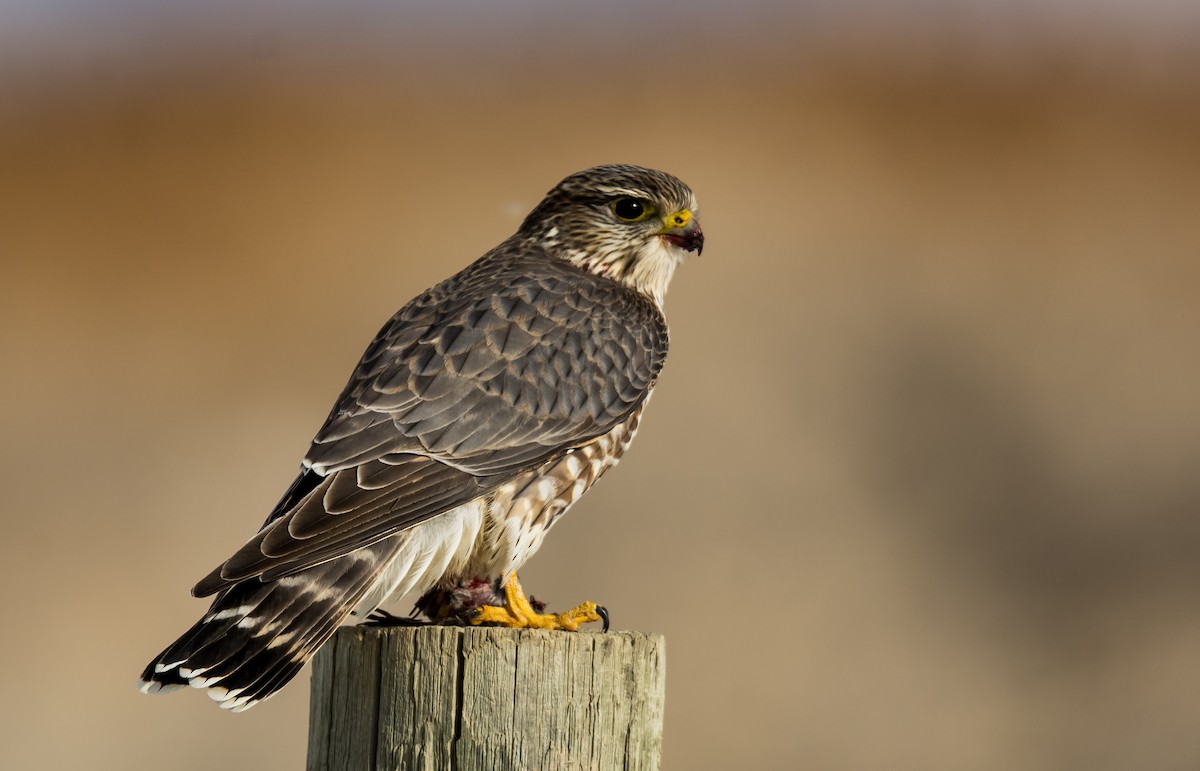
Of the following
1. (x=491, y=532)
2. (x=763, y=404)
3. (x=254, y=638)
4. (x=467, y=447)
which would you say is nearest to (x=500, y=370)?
(x=467, y=447)

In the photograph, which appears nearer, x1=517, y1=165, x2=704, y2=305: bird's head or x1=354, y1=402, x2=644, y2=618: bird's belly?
x1=354, y1=402, x2=644, y2=618: bird's belly

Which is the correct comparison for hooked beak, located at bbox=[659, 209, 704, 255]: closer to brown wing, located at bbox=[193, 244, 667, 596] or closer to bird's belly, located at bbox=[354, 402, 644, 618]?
brown wing, located at bbox=[193, 244, 667, 596]

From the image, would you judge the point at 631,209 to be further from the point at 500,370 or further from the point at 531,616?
the point at 531,616

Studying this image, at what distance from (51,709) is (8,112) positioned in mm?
9098

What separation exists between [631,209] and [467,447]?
1.15 m

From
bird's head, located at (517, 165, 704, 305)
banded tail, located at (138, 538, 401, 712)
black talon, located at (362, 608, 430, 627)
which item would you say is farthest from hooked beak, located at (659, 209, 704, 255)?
banded tail, located at (138, 538, 401, 712)

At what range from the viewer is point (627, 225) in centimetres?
444

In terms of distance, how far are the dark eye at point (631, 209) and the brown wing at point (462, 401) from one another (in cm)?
23

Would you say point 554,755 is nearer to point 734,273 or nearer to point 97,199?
point 734,273

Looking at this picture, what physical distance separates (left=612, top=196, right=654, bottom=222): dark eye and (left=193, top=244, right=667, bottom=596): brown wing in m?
0.23

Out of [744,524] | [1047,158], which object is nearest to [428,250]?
[744,524]

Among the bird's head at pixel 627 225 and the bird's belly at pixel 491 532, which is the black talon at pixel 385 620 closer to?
the bird's belly at pixel 491 532

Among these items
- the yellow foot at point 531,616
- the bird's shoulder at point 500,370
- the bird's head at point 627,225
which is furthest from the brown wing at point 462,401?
the yellow foot at point 531,616

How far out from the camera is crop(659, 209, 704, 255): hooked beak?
4.42 m
